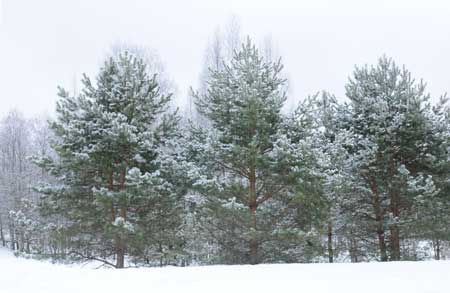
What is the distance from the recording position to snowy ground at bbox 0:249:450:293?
12.7 ft

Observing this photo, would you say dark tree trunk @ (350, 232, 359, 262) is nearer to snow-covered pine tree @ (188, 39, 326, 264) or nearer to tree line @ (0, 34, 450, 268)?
tree line @ (0, 34, 450, 268)

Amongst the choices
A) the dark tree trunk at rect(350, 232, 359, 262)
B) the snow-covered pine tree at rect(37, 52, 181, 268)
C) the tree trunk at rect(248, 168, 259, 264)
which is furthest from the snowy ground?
the dark tree trunk at rect(350, 232, 359, 262)

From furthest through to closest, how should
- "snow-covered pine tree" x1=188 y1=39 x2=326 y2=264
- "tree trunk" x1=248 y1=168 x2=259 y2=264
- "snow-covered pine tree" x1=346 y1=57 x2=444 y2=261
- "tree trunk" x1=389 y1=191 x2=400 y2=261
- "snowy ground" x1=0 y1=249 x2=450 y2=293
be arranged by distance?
"tree trunk" x1=389 y1=191 x2=400 y2=261 → "snow-covered pine tree" x1=346 y1=57 x2=444 y2=261 → "tree trunk" x1=248 y1=168 x2=259 y2=264 → "snow-covered pine tree" x1=188 y1=39 x2=326 y2=264 → "snowy ground" x1=0 y1=249 x2=450 y2=293

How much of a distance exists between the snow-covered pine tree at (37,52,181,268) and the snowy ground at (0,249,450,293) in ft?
9.37

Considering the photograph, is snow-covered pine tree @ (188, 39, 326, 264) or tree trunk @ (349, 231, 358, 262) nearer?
snow-covered pine tree @ (188, 39, 326, 264)

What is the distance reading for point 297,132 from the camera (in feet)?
28.3

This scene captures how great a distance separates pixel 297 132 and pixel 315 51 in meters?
16.4

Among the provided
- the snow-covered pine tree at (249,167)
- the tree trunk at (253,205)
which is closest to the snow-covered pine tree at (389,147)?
the snow-covered pine tree at (249,167)

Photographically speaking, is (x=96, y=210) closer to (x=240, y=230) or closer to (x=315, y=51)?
(x=240, y=230)

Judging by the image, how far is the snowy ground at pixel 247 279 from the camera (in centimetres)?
388

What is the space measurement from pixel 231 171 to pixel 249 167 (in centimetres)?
63

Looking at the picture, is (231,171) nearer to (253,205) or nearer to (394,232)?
(253,205)

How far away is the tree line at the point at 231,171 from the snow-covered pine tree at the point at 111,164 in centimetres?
3

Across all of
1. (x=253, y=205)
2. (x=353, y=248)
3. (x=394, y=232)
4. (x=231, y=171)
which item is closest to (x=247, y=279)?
(x=253, y=205)
